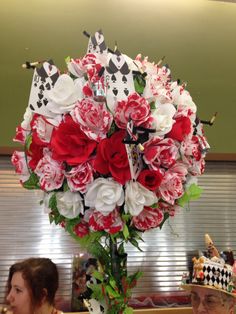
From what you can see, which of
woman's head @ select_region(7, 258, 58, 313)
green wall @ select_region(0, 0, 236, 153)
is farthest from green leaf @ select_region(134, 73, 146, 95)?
green wall @ select_region(0, 0, 236, 153)

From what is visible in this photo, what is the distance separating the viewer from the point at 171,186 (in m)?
1.00

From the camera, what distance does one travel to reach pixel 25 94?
2809 millimetres

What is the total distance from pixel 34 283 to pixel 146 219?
1.52 m

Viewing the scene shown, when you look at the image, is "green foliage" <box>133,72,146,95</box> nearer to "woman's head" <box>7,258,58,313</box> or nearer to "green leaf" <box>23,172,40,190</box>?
"green leaf" <box>23,172,40,190</box>

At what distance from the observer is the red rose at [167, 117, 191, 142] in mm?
1031

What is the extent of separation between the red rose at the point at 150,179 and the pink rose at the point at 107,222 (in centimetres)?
9

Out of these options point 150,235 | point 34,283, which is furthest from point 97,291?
point 150,235

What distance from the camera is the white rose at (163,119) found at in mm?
998

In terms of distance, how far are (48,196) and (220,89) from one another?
2.34 metres

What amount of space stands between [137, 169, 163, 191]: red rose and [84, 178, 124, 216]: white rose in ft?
0.18

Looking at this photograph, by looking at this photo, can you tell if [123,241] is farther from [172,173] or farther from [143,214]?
[172,173]

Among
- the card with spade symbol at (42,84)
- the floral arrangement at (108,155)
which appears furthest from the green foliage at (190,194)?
the card with spade symbol at (42,84)

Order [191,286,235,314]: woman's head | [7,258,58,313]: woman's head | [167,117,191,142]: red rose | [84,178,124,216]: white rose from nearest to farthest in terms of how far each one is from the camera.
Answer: [84,178,124,216]: white rose → [167,117,191,142]: red rose → [191,286,235,314]: woman's head → [7,258,58,313]: woman's head

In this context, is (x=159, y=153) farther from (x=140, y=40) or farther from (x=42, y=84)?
(x=140, y=40)
